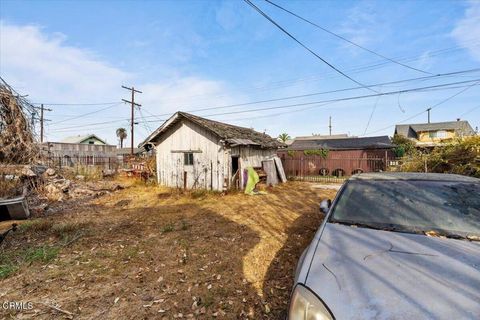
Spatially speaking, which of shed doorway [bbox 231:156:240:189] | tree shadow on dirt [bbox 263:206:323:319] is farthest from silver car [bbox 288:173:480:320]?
shed doorway [bbox 231:156:240:189]

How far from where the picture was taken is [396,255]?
1956 mm

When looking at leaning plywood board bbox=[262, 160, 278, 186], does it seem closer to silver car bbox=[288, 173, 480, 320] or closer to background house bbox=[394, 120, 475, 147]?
silver car bbox=[288, 173, 480, 320]

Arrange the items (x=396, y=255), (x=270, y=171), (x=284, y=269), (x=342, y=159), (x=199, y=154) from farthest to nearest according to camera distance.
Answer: (x=342, y=159) → (x=270, y=171) → (x=199, y=154) → (x=284, y=269) → (x=396, y=255)

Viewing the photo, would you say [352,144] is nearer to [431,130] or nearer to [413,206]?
[431,130]

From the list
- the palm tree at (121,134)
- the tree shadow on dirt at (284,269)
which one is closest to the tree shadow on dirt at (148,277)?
the tree shadow on dirt at (284,269)

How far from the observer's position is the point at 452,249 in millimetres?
2029

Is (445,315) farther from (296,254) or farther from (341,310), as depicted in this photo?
(296,254)

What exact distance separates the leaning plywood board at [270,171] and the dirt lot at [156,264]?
688 cm

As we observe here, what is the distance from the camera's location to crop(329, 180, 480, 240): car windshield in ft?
8.04

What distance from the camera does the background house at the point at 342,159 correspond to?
19.6 meters

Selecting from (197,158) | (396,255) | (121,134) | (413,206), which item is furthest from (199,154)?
(121,134)

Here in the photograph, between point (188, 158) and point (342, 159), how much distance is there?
13.2m

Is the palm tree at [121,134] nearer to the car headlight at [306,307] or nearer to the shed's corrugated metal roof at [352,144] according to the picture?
the shed's corrugated metal roof at [352,144]

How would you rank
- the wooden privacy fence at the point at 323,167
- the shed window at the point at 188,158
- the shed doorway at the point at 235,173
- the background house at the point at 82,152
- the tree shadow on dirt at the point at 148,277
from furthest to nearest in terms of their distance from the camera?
the background house at the point at 82,152 < the wooden privacy fence at the point at 323,167 < the shed window at the point at 188,158 < the shed doorway at the point at 235,173 < the tree shadow on dirt at the point at 148,277
